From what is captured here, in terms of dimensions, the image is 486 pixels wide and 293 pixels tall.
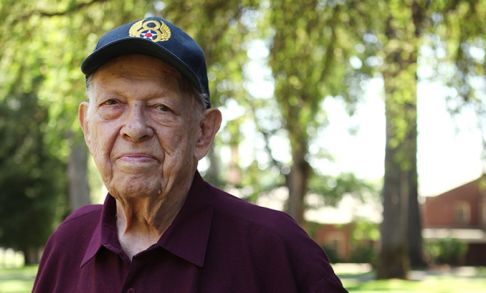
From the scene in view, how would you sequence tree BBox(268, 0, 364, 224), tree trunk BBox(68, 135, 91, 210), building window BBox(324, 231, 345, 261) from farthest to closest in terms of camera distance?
building window BBox(324, 231, 345, 261) → tree trunk BBox(68, 135, 91, 210) → tree BBox(268, 0, 364, 224)

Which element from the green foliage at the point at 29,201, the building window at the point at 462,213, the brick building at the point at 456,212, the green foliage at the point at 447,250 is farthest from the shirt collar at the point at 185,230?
the building window at the point at 462,213

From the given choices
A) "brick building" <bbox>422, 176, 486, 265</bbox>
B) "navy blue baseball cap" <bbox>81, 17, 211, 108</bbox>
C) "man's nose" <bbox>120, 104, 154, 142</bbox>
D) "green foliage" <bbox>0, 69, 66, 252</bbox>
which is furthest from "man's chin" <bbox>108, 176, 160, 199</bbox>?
"brick building" <bbox>422, 176, 486, 265</bbox>

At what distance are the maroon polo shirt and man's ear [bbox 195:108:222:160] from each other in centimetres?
8

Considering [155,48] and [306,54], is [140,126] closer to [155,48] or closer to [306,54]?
[155,48]

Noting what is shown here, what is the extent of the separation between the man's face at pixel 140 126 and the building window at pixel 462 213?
52.5m

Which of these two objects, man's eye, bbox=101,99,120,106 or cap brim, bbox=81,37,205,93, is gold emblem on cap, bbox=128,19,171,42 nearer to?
cap brim, bbox=81,37,205,93

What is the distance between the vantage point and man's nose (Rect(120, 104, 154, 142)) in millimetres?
1998

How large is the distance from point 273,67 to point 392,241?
16.0 meters

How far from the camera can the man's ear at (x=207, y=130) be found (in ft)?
7.11

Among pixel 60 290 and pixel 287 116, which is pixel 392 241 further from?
pixel 60 290

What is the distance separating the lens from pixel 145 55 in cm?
203

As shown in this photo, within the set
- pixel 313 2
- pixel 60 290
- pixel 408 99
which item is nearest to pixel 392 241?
pixel 408 99

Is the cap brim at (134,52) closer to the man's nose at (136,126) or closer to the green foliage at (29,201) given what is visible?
the man's nose at (136,126)

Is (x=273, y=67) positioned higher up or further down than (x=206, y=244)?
Answer: higher up
